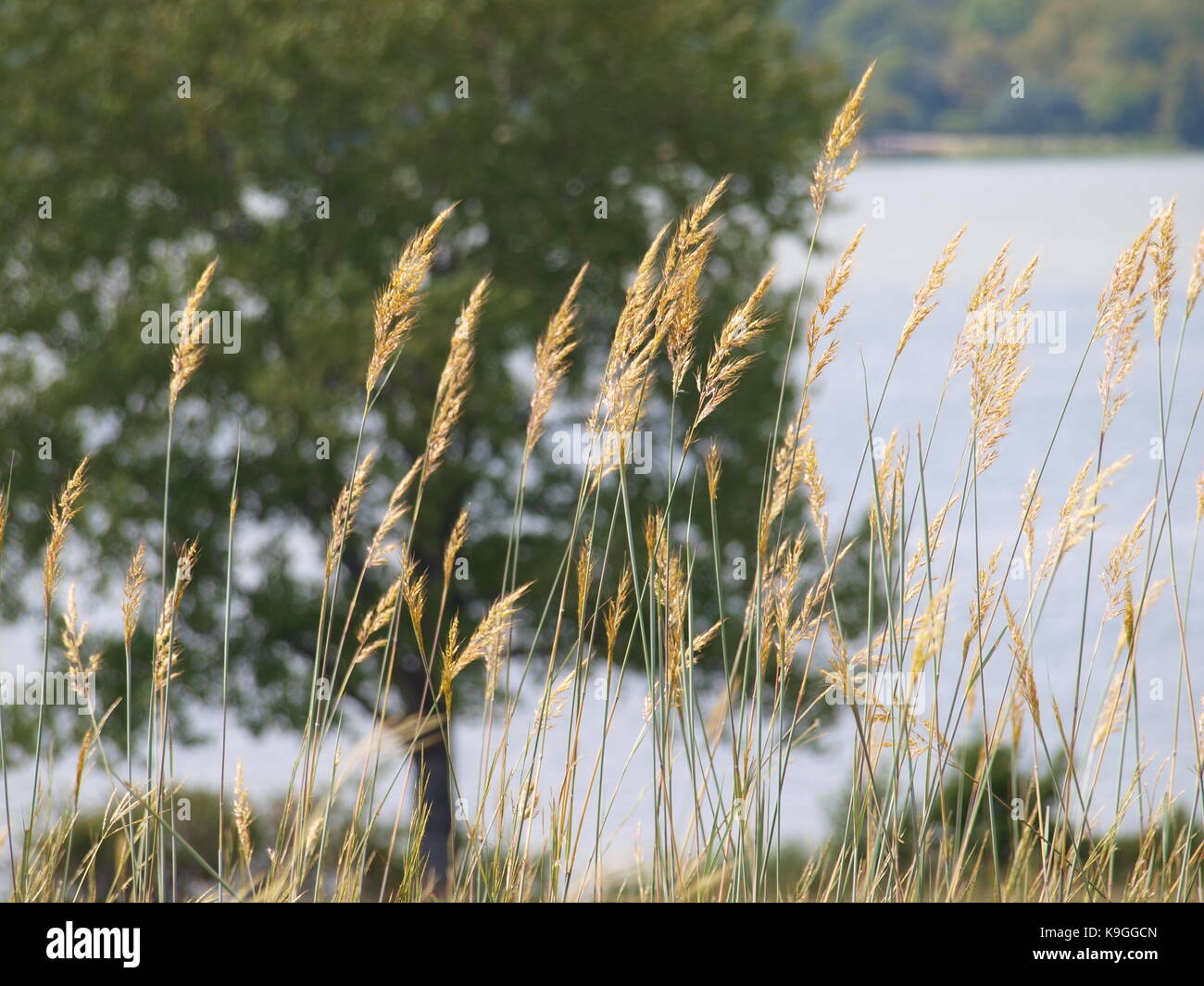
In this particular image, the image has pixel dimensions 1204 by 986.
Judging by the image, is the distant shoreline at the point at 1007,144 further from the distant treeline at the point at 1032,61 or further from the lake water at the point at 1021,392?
the lake water at the point at 1021,392

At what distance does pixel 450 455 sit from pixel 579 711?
312 inches

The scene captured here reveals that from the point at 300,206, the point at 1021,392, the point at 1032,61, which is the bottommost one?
the point at 1021,392

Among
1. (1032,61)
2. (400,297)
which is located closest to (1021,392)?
(1032,61)

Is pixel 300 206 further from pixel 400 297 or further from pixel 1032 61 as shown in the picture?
pixel 1032 61

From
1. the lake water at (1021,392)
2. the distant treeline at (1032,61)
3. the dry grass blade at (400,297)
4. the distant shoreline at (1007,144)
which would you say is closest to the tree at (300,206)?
the lake water at (1021,392)

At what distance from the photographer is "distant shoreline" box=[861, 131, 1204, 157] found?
21.5 metres

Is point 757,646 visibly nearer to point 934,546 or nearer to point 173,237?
point 934,546

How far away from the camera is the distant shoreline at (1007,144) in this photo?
21469 millimetres

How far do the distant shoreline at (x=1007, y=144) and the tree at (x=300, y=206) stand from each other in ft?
41.4

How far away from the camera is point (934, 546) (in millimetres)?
1741

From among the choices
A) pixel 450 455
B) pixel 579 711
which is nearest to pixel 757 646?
pixel 579 711

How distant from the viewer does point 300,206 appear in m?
9.41

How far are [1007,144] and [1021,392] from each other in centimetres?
1151

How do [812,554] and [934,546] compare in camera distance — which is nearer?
[934,546]
